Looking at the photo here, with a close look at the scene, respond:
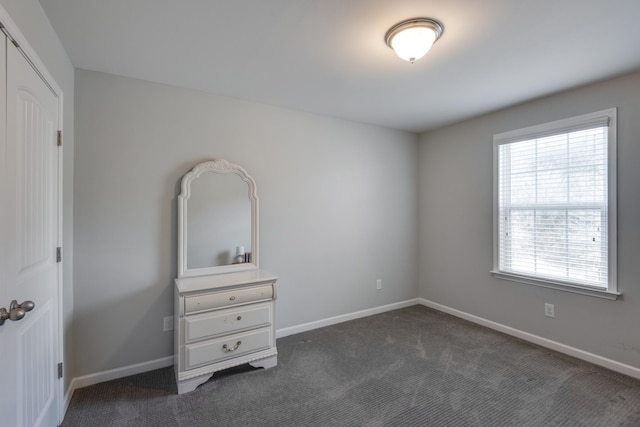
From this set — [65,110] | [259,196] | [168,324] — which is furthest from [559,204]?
[65,110]

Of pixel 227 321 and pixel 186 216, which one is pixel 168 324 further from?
pixel 186 216

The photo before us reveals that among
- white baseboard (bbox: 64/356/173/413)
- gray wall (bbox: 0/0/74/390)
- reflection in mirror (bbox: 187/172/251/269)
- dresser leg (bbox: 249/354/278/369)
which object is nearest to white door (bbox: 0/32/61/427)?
gray wall (bbox: 0/0/74/390)

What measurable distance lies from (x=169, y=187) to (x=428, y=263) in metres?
3.29

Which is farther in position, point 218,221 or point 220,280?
point 218,221

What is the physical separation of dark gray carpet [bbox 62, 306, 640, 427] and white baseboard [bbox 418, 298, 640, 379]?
0.08 m

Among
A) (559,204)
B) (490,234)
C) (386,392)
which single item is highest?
(559,204)

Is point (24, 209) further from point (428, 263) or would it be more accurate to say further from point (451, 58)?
point (428, 263)

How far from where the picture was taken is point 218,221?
9.16ft

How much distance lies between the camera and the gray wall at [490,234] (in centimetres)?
243

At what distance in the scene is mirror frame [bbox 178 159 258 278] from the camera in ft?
8.47

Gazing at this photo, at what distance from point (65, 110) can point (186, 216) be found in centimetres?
107

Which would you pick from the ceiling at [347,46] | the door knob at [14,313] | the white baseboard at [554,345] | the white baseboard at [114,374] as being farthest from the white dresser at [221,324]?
the white baseboard at [554,345]

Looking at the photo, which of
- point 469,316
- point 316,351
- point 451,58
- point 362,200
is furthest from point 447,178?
point 316,351

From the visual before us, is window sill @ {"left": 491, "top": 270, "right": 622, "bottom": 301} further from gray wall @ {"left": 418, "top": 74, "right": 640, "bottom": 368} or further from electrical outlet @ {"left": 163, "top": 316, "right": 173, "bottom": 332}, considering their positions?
electrical outlet @ {"left": 163, "top": 316, "right": 173, "bottom": 332}
